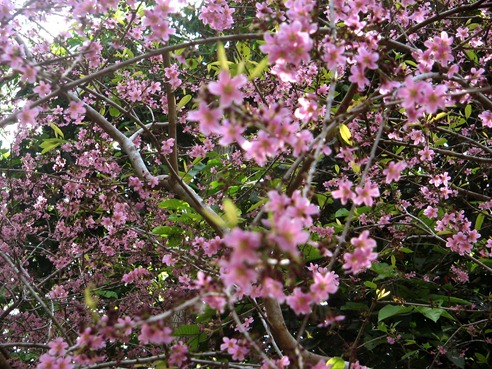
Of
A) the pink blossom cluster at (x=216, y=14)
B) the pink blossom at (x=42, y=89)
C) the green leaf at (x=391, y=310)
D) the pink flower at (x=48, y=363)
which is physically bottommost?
the pink flower at (x=48, y=363)

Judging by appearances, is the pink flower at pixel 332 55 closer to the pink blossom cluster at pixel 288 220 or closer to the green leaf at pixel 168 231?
the pink blossom cluster at pixel 288 220

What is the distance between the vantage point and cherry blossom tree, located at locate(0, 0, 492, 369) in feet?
4.07

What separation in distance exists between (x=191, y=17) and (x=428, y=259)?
11.9 ft

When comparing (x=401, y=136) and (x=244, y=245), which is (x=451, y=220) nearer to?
(x=401, y=136)

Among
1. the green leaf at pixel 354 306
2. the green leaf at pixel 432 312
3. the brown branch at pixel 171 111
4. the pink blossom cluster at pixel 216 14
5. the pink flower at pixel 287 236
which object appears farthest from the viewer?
the green leaf at pixel 354 306

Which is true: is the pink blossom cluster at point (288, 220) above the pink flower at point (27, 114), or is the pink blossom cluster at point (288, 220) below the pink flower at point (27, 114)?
below

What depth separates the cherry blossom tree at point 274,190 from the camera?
48.8 inches

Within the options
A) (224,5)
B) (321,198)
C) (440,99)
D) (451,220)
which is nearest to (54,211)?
(321,198)

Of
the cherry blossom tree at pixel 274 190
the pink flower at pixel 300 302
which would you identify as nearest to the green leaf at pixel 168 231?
the cherry blossom tree at pixel 274 190

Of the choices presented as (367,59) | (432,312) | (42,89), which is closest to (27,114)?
(42,89)

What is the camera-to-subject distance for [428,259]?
3.43m

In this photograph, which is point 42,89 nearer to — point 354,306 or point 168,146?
point 168,146

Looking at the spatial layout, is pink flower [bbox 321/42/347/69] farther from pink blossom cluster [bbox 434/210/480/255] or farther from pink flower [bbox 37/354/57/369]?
pink blossom cluster [bbox 434/210/480/255]

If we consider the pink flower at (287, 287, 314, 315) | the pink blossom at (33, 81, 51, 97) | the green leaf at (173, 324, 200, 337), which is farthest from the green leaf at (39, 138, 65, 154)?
the pink flower at (287, 287, 314, 315)
